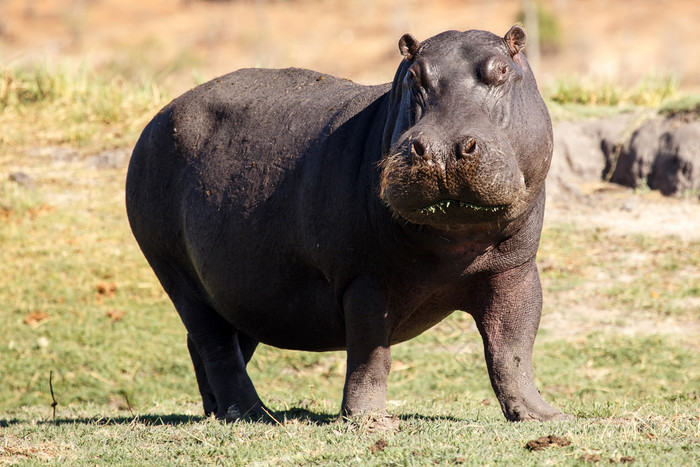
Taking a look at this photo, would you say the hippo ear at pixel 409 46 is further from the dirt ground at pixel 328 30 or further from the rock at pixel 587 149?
the dirt ground at pixel 328 30

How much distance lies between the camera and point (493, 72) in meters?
4.00

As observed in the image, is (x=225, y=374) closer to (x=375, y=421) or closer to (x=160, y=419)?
(x=160, y=419)

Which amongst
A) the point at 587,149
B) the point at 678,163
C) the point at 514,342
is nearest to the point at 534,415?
the point at 514,342

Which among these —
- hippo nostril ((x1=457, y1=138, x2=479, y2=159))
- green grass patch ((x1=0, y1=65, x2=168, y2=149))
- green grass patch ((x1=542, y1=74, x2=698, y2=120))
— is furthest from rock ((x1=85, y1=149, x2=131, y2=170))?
hippo nostril ((x1=457, y1=138, x2=479, y2=159))

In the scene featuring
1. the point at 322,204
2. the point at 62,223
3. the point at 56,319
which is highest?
the point at 322,204

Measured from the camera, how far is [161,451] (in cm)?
407

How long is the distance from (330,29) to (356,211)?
42952 mm

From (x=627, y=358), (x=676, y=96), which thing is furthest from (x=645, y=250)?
(x=676, y=96)

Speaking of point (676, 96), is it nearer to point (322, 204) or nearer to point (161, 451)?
point (322, 204)

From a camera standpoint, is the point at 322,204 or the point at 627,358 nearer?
the point at 322,204

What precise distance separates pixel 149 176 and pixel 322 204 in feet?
5.43

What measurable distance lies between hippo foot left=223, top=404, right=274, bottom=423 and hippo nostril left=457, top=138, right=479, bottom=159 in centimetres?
229

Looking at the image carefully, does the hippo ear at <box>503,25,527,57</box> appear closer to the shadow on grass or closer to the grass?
the grass

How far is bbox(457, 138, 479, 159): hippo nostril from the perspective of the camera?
3.59 m
